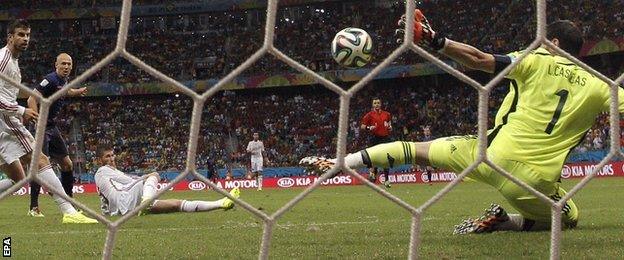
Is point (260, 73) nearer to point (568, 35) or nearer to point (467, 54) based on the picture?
point (568, 35)

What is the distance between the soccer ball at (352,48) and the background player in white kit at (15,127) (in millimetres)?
1983

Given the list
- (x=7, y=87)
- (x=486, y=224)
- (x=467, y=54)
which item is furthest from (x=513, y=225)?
(x=7, y=87)

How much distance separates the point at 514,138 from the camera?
13.4 feet

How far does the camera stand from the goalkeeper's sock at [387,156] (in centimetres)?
419

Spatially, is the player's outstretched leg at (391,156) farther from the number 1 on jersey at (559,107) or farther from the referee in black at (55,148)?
the referee in black at (55,148)

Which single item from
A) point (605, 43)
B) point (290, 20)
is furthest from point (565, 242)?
point (290, 20)

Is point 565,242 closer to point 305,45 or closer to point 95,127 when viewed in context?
point 95,127

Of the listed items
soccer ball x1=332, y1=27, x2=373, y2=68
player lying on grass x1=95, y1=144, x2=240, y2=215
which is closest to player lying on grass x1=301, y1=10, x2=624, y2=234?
soccer ball x1=332, y1=27, x2=373, y2=68

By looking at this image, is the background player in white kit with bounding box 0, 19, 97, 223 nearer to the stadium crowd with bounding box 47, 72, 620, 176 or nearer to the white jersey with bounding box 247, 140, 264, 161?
the white jersey with bounding box 247, 140, 264, 161

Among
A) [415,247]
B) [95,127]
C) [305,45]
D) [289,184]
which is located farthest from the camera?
[305,45]

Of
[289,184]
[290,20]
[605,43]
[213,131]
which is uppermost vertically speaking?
[290,20]

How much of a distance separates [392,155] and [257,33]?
21.3 meters

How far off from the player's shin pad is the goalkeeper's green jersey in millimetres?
428

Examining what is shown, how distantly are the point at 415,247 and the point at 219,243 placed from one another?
64.9 inches
